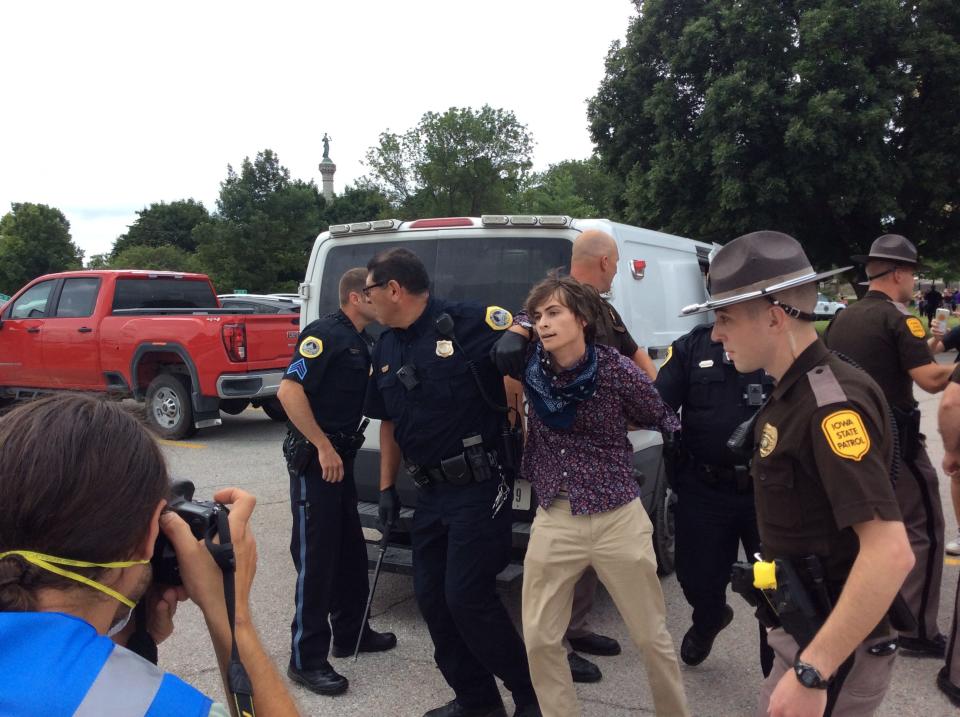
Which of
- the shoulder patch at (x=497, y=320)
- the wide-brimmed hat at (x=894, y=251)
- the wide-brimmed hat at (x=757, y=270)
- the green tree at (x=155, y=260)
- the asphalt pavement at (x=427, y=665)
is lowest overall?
the asphalt pavement at (x=427, y=665)

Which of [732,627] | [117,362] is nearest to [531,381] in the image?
[732,627]

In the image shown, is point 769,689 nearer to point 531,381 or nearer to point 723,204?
point 531,381

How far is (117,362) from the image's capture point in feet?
30.9

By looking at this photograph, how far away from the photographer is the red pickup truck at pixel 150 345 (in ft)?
28.5

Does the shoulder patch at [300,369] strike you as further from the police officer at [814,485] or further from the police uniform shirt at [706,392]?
the police officer at [814,485]

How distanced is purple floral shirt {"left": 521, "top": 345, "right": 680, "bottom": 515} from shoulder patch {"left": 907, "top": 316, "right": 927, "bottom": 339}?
154 cm

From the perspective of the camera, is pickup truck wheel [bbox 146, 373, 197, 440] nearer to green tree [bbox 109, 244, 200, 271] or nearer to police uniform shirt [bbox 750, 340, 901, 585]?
police uniform shirt [bbox 750, 340, 901, 585]

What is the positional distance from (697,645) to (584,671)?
21.4 inches

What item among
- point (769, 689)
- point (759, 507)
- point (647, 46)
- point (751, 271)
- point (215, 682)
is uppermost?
point (647, 46)

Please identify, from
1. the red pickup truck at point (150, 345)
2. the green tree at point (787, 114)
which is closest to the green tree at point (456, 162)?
the green tree at point (787, 114)

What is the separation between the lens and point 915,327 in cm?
356

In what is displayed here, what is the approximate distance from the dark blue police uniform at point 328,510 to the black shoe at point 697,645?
1581 mm

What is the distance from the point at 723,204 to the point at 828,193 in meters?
2.38

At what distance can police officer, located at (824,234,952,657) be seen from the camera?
3514mm
